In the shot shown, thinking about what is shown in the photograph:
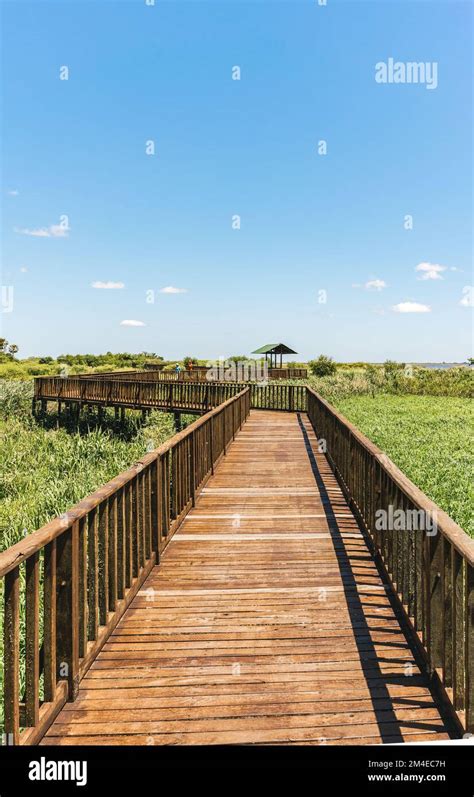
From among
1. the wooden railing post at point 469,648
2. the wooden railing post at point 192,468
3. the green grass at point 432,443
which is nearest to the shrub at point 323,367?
the green grass at point 432,443

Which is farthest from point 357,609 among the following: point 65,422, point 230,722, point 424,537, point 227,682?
point 65,422

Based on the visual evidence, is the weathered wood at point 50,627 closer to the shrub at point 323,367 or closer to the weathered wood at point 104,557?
the weathered wood at point 104,557

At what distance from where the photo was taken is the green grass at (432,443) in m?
8.59

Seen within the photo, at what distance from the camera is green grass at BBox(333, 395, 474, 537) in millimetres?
8586

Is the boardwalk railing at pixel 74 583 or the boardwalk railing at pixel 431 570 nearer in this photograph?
the boardwalk railing at pixel 74 583

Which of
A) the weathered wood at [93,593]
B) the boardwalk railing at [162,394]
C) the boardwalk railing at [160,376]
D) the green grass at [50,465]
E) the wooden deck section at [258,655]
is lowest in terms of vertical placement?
the green grass at [50,465]

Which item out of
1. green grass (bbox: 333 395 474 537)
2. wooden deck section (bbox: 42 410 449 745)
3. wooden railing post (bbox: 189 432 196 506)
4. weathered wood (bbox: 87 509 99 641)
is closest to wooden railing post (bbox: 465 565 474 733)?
wooden deck section (bbox: 42 410 449 745)

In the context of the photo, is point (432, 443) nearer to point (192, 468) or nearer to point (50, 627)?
point (192, 468)

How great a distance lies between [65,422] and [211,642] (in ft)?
75.6

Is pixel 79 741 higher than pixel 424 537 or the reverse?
the reverse

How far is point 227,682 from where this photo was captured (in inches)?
111

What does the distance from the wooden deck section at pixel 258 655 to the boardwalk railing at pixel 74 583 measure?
0.15 metres

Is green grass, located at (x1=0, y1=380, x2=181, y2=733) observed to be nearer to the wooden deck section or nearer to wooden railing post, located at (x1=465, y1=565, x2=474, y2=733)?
the wooden deck section
